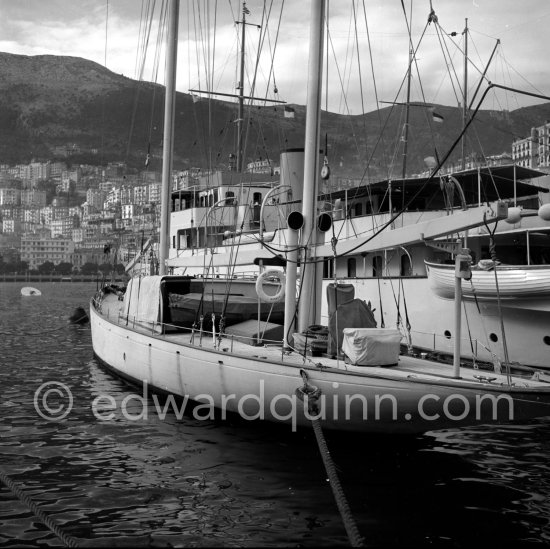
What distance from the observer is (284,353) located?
12.9 m

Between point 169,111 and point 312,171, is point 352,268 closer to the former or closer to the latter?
point 169,111

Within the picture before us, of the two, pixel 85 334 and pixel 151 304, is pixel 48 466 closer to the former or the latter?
pixel 151 304

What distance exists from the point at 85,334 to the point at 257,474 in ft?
89.7

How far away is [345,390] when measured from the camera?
421 inches

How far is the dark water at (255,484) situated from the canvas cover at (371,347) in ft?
4.55

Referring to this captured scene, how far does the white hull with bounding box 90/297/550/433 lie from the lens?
395 inches

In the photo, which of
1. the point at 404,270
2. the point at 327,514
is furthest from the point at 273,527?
→ the point at 404,270

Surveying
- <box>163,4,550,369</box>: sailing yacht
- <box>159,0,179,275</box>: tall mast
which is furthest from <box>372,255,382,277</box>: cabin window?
<box>159,0,179,275</box>: tall mast

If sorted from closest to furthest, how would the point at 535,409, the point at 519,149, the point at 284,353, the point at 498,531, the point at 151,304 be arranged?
1. the point at 498,531
2. the point at 535,409
3. the point at 284,353
4. the point at 151,304
5. the point at 519,149

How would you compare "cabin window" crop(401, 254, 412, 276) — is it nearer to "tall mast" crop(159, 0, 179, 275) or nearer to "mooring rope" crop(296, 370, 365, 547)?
"tall mast" crop(159, 0, 179, 275)

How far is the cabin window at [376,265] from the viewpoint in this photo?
83.8ft

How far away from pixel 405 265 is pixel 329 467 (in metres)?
17.2

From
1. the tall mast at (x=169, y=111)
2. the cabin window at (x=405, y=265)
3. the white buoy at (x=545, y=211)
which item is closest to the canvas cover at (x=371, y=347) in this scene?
the white buoy at (x=545, y=211)

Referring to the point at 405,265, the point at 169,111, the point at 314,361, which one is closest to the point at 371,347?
the point at 314,361
